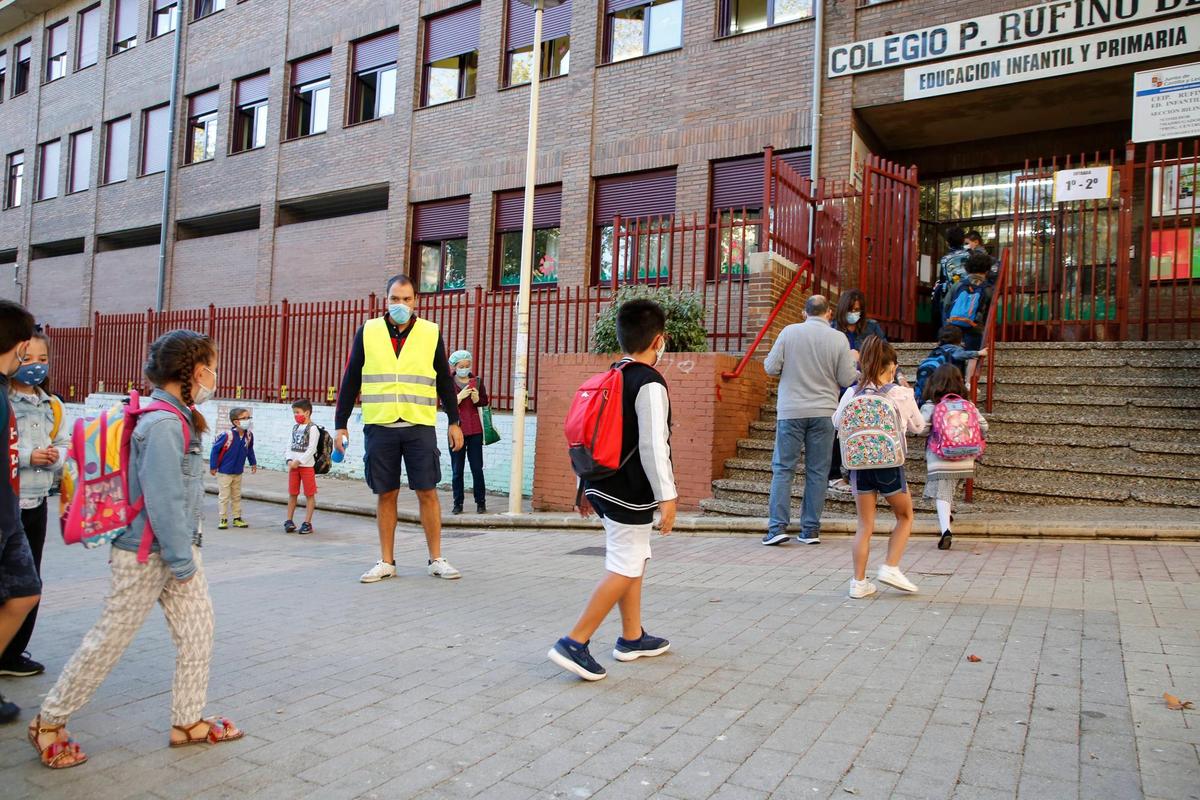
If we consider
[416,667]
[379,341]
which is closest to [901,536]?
[416,667]

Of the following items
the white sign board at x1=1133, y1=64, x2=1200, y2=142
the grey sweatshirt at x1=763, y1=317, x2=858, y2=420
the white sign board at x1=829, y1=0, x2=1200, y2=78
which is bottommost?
the grey sweatshirt at x1=763, y1=317, x2=858, y2=420

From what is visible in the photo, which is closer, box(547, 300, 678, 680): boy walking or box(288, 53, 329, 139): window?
box(547, 300, 678, 680): boy walking

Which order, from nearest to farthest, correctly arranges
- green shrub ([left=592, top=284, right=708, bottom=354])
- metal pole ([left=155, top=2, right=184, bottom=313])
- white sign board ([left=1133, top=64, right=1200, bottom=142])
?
green shrub ([left=592, top=284, right=708, bottom=354]), white sign board ([left=1133, top=64, right=1200, bottom=142]), metal pole ([left=155, top=2, right=184, bottom=313])

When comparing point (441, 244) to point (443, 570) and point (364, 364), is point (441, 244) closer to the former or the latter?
point (364, 364)

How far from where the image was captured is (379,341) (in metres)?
6.23

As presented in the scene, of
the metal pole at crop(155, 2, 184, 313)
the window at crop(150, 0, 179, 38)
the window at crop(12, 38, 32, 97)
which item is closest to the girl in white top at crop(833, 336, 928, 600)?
the metal pole at crop(155, 2, 184, 313)

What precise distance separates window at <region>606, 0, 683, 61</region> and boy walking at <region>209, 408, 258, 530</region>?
8.63 meters

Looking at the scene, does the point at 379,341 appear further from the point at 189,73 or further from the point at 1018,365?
the point at 189,73

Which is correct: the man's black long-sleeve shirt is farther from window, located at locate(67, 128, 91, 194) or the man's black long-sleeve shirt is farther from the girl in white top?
window, located at locate(67, 128, 91, 194)

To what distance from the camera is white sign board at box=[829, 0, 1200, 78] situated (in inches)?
424

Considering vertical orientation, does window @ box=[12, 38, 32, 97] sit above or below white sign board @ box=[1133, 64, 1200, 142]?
above

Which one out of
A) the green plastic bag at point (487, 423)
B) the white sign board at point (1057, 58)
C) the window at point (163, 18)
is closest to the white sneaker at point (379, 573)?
the green plastic bag at point (487, 423)

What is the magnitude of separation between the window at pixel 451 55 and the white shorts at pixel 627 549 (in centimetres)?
1412

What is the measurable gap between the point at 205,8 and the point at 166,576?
2266 centimetres
